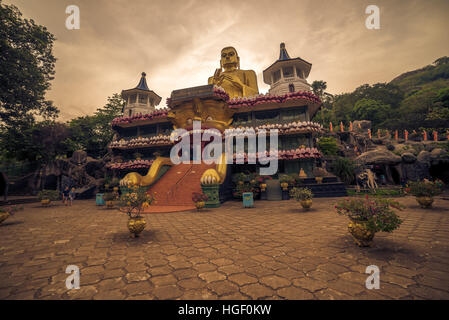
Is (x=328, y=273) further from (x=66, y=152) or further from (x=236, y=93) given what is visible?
(x=66, y=152)

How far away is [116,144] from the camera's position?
17.9 metres

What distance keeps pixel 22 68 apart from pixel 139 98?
11.6 meters

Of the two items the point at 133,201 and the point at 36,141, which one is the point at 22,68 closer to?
the point at 36,141

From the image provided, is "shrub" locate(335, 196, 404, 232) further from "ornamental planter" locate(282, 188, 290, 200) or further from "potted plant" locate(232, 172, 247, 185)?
"ornamental planter" locate(282, 188, 290, 200)

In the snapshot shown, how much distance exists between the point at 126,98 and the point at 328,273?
30398mm

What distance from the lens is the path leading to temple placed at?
993 cm

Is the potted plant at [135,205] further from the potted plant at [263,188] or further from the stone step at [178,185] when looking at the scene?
the potted plant at [263,188]

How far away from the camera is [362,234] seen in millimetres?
3523

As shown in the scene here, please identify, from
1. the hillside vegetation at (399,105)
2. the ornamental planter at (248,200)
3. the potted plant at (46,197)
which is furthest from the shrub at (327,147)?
the potted plant at (46,197)

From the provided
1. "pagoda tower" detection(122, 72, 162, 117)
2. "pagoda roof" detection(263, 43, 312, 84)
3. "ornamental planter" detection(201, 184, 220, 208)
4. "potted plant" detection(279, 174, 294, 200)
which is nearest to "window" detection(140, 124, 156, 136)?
"pagoda tower" detection(122, 72, 162, 117)

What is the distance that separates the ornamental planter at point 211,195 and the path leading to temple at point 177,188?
888 millimetres

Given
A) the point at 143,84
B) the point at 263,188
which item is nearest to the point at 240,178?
the point at 263,188

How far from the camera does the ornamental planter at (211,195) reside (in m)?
9.58
